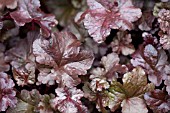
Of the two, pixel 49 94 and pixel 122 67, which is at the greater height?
pixel 122 67

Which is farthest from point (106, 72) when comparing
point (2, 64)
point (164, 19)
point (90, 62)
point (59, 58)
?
point (2, 64)

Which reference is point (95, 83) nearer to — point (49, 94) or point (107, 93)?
point (107, 93)

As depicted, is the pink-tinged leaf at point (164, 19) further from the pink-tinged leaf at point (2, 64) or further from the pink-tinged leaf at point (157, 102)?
A: the pink-tinged leaf at point (2, 64)

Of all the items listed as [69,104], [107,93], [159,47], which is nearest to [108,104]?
[107,93]

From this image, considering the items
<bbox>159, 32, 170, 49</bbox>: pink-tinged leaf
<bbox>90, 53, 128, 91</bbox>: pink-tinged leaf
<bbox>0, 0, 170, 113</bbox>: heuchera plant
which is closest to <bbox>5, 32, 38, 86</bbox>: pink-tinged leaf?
<bbox>0, 0, 170, 113</bbox>: heuchera plant

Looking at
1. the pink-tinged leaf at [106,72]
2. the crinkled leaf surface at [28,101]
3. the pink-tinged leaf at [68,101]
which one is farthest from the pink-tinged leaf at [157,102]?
the crinkled leaf surface at [28,101]

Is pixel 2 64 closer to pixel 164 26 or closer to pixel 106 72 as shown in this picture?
pixel 106 72
